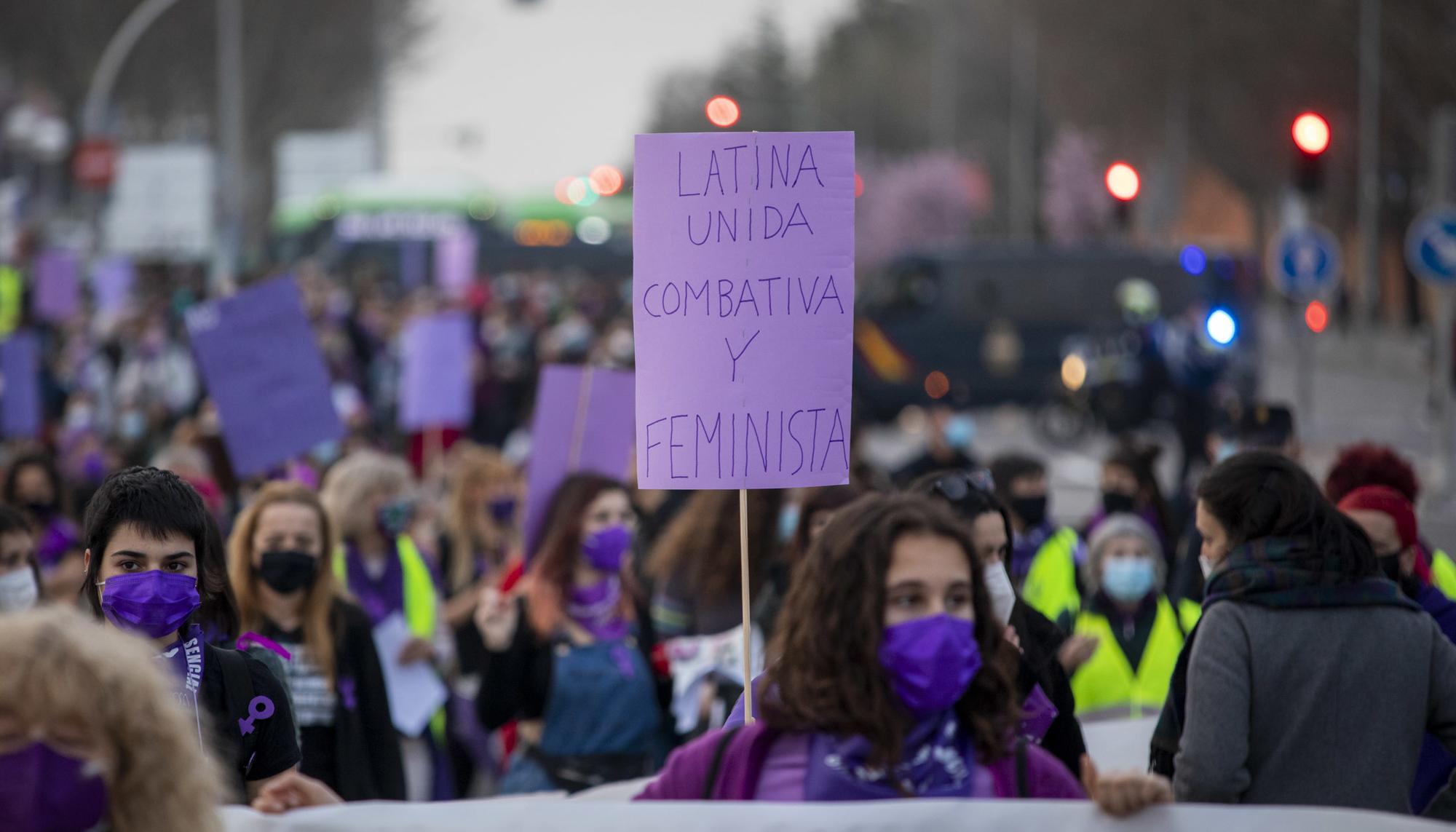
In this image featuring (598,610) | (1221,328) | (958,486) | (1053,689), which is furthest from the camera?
(1221,328)

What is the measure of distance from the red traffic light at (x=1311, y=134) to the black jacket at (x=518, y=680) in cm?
1044

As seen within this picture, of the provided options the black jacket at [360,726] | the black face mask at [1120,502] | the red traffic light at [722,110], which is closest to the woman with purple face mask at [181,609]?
the black jacket at [360,726]

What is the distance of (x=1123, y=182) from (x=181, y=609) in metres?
16.1

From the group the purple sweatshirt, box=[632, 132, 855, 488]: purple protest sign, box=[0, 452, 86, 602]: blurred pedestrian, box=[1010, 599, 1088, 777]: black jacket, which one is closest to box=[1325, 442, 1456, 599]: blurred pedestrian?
box=[1010, 599, 1088, 777]: black jacket

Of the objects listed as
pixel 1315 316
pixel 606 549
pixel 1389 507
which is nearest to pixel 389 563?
pixel 606 549

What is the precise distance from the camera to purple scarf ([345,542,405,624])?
677cm

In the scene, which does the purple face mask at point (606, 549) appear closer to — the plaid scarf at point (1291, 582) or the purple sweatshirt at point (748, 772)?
the plaid scarf at point (1291, 582)

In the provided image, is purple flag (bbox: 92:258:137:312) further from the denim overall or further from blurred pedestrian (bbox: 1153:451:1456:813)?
blurred pedestrian (bbox: 1153:451:1456:813)

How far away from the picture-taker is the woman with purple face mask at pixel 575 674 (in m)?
5.74

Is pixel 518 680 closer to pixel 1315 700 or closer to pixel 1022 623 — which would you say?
pixel 1022 623

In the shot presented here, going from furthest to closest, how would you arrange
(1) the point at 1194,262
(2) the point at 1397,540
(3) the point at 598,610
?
(1) the point at 1194,262 < (3) the point at 598,610 < (2) the point at 1397,540

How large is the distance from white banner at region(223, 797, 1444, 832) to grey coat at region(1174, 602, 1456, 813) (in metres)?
0.37

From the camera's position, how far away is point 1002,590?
14.4 feet

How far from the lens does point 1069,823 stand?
3211 millimetres
